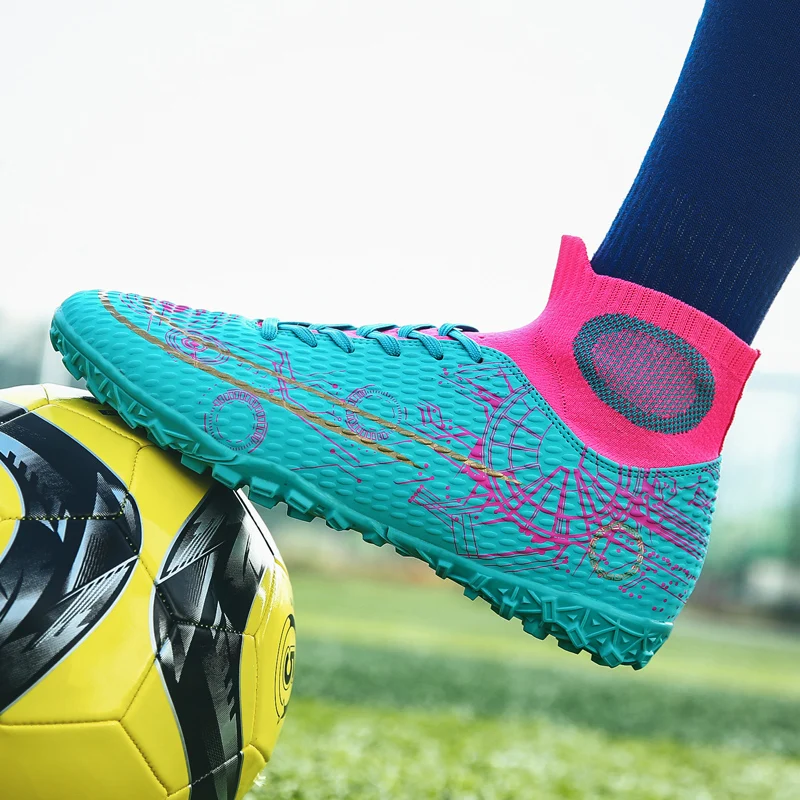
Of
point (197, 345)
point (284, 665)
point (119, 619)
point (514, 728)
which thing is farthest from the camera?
point (514, 728)

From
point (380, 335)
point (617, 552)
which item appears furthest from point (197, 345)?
point (617, 552)

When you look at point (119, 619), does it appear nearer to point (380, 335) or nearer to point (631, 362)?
point (380, 335)

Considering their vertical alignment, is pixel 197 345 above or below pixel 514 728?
above

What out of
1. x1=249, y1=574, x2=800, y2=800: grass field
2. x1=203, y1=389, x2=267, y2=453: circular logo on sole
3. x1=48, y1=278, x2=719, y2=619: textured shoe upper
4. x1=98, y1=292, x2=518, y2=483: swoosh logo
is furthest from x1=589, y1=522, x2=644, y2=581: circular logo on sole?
x1=249, y1=574, x2=800, y2=800: grass field

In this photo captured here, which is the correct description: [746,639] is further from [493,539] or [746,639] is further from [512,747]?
[493,539]

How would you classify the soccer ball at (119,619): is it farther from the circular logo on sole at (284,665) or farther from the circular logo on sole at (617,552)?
the circular logo on sole at (617,552)

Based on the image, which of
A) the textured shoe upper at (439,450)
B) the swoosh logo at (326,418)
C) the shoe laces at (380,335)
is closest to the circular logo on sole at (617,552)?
the textured shoe upper at (439,450)

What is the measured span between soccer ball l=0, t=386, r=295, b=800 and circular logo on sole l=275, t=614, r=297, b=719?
1.3 inches

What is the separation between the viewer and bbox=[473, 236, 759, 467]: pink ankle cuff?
1.18 meters

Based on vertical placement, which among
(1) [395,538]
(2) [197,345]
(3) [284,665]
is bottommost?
(3) [284,665]

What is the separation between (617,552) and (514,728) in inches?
85.7

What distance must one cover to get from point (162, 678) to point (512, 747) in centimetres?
187

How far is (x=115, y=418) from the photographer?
125 cm

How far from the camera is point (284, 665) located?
1.37m
